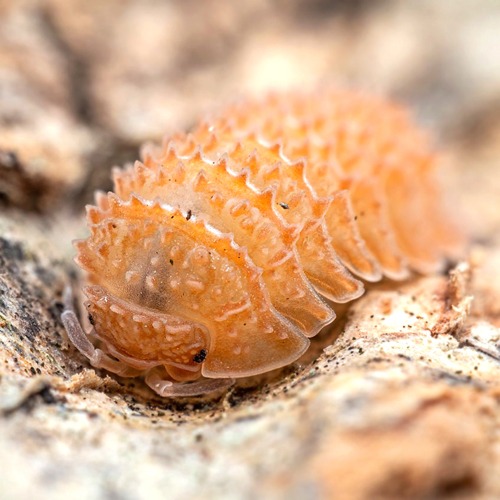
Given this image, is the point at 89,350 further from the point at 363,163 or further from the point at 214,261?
the point at 363,163

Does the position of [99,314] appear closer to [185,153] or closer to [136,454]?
[136,454]

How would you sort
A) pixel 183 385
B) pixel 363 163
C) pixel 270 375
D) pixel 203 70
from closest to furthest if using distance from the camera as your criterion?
pixel 183 385, pixel 270 375, pixel 363 163, pixel 203 70

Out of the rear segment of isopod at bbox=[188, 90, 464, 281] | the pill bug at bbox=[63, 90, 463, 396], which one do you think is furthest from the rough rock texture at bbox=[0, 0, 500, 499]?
the rear segment of isopod at bbox=[188, 90, 464, 281]

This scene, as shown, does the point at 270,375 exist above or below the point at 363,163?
below

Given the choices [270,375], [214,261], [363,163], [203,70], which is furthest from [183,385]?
[203,70]

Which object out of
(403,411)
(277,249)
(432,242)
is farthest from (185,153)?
(432,242)

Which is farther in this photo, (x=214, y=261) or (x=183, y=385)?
(x=183, y=385)

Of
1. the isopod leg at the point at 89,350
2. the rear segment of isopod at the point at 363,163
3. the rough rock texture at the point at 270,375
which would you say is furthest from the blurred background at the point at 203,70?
the isopod leg at the point at 89,350
